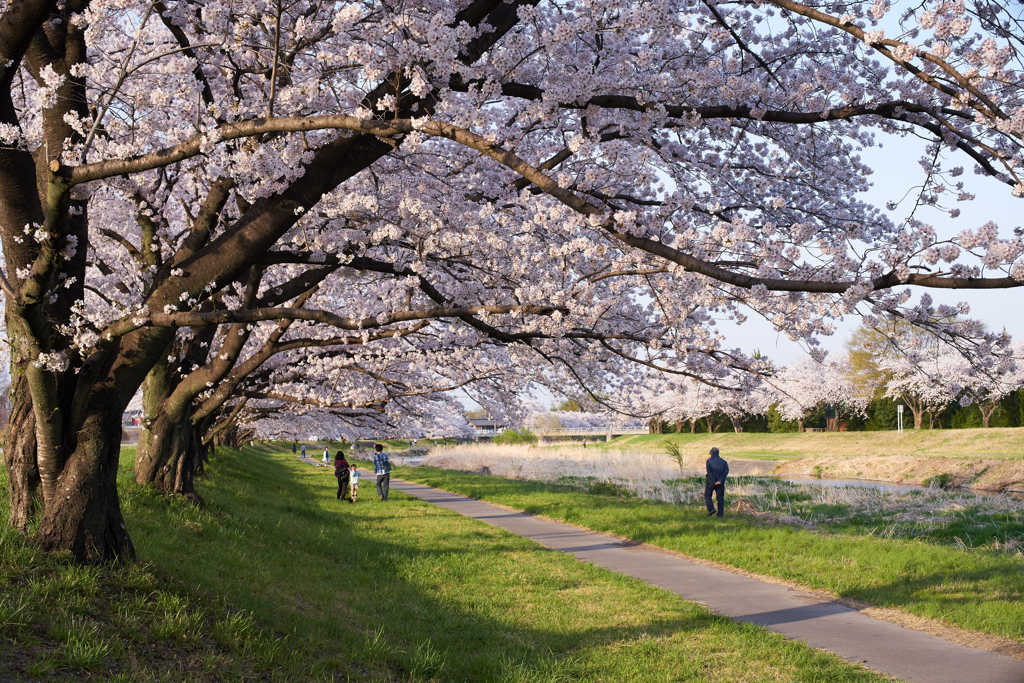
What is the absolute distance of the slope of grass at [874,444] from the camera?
35.2 meters

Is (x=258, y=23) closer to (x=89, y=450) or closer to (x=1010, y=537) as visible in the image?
(x=89, y=450)

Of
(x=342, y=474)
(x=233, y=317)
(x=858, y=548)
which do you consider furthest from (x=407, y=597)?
(x=342, y=474)

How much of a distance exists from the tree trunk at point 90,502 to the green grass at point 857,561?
27.0 ft

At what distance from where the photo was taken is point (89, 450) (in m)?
6.46

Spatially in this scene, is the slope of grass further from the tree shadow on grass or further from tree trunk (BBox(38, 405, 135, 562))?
tree trunk (BBox(38, 405, 135, 562))

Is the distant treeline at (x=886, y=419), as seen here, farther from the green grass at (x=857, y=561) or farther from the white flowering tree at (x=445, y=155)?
the white flowering tree at (x=445, y=155)

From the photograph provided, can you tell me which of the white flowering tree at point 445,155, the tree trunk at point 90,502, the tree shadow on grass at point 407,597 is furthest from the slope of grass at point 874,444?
the tree trunk at point 90,502

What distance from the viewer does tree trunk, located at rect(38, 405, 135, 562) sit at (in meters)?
6.26

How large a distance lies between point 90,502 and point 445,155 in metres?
5.77

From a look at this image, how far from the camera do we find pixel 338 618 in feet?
24.4

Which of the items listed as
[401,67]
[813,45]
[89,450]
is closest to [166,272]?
[89,450]

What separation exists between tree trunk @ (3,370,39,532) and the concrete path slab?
23.4 feet

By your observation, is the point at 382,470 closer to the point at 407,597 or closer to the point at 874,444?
the point at 407,597

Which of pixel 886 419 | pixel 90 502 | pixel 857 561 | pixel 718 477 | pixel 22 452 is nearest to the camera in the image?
pixel 90 502
